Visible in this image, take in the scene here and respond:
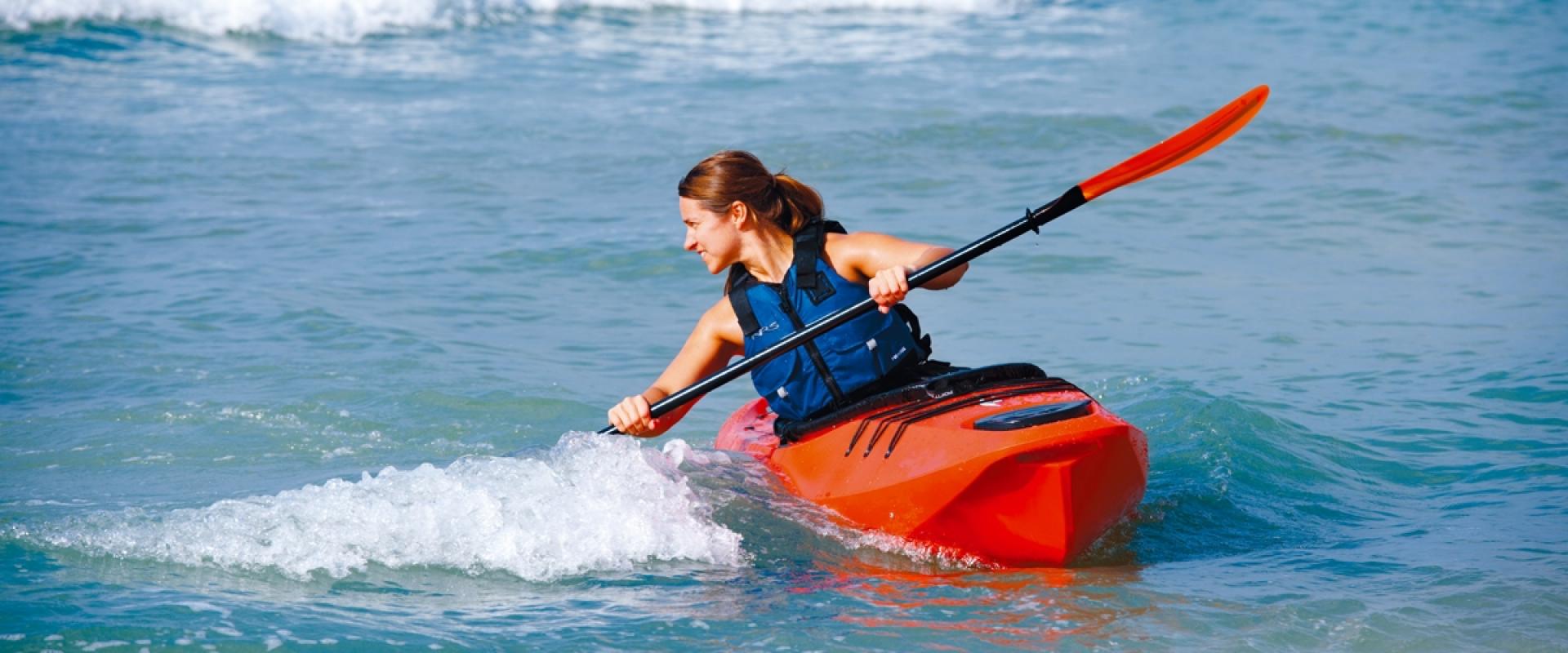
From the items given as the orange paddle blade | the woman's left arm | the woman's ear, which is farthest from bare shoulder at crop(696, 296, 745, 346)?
the orange paddle blade

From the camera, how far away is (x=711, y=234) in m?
4.17

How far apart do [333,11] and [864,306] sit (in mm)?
14370

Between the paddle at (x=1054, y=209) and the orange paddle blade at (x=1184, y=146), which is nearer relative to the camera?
the paddle at (x=1054, y=209)

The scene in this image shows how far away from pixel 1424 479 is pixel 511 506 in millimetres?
2925

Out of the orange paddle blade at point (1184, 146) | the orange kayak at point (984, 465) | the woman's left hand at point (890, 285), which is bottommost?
the orange kayak at point (984, 465)

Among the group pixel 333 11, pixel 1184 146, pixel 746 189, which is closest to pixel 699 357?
pixel 746 189

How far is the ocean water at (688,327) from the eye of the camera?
3.78 m

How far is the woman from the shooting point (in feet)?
13.5

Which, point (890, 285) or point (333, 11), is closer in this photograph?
point (890, 285)

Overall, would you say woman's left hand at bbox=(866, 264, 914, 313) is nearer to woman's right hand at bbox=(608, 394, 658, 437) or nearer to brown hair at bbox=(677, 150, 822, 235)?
brown hair at bbox=(677, 150, 822, 235)

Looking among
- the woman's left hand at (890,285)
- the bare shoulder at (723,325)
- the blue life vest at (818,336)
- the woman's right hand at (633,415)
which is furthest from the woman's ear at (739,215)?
the woman's right hand at (633,415)

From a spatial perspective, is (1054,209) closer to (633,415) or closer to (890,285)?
(890,285)

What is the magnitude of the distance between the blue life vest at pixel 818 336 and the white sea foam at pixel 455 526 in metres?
0.46

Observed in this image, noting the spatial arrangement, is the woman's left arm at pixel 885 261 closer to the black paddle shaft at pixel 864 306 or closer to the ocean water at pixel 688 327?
the black paddle shaft at pixel 864 306
